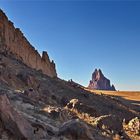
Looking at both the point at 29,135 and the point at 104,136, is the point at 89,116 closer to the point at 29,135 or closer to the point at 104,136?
the point at 104,136

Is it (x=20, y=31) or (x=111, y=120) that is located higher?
(x=20, y=31)

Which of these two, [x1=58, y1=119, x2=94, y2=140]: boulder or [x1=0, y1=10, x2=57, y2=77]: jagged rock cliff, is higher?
[x1=0, y1=10, x2=57, y2=77]: jagged rock cliff

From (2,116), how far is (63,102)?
50.3 ft

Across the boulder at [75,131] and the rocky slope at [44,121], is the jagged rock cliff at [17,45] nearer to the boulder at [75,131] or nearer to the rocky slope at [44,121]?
the rocky slope at [44,121]

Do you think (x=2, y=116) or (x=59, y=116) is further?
(x=59, y=116)

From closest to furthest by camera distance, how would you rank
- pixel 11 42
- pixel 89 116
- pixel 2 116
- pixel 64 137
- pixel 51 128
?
1. pixel 2 116
2. pixel 64 137
3. pixel 51 128
4. pixel 89 116
5. pixel 11 42

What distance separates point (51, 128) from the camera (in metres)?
14.3

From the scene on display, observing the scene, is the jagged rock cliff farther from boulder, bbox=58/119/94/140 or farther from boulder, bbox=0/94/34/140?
boulder, bbox=0/94/34/140

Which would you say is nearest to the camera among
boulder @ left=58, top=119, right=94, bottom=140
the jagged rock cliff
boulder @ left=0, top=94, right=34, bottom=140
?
boulder @ left=0, top=94, right=34, bottom=140

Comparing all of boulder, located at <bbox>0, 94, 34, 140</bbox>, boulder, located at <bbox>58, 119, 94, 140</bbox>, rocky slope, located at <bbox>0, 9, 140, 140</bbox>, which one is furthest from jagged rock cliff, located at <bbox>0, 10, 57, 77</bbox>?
boulder, located at <bbox>0, 94, 34, 140</bbox>

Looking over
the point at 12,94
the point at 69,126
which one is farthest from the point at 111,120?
the point at 69,126

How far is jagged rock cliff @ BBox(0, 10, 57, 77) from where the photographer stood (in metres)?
58.9

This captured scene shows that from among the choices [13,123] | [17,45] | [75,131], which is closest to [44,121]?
[75,131]

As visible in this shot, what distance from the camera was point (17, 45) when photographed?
6862cm
